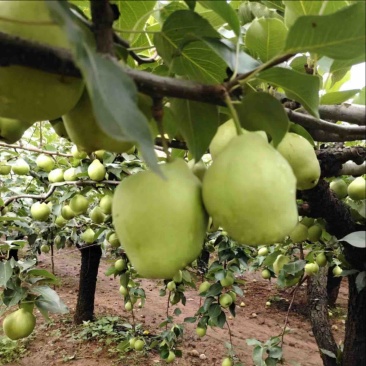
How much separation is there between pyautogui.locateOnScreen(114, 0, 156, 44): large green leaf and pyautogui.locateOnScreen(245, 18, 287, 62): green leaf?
171 millimetres

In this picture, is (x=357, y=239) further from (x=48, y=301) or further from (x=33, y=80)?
(x=48, y=301)

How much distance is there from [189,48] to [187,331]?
4617 millimetres

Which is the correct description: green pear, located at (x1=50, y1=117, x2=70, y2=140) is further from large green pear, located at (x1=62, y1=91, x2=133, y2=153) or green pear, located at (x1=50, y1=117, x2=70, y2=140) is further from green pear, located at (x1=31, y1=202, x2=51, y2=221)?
green pear, located at (x1=31, y1=202, x2=51, y2=221)

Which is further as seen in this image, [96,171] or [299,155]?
[96,171]

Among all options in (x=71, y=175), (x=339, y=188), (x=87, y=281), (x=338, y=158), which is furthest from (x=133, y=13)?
(x=87, y=281)

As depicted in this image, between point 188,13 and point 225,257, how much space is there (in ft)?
6.88

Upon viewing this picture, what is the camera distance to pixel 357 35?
426 millimetres

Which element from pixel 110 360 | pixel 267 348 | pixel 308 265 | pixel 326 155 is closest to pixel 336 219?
pixel 326 155

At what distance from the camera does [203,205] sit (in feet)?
1.53

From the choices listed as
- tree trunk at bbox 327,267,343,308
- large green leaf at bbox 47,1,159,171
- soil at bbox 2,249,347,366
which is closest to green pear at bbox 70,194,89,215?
large green leaf at bbox 47,1,159,171

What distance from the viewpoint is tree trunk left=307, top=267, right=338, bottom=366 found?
8.74 feet

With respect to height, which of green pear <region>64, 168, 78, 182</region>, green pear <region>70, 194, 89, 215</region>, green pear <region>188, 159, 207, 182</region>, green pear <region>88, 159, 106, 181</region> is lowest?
green pear <region>70, 194, 89, 215</region>

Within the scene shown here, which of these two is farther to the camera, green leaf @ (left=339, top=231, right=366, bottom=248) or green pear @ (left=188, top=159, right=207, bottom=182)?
green leaf @ (left=339, top=231, right=366, bottom=248)

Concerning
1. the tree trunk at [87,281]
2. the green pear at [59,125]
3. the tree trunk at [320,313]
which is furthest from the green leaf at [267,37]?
the tree trunk at [87,281]
